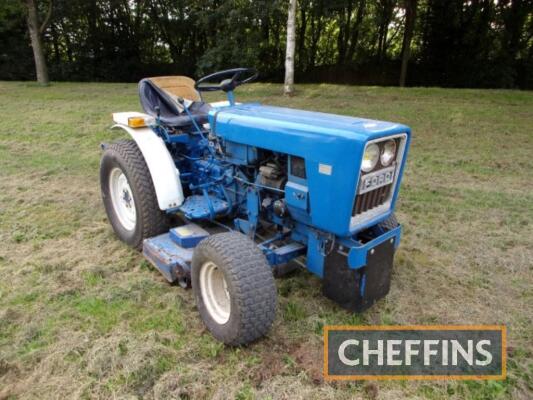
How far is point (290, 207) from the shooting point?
2473 mm

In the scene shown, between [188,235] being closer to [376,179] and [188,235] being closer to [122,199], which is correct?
[122,199]

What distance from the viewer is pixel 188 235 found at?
9.91 feet

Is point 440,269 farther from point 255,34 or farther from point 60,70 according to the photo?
point 60,70

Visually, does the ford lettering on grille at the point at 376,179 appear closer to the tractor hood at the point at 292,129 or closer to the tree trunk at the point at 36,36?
the tractor hood at the point at 292,129

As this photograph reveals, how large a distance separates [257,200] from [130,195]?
1336mm

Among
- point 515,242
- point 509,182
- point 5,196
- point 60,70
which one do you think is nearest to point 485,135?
point 509,182

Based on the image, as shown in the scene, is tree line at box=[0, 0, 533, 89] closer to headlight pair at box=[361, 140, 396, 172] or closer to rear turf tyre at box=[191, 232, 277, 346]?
headlight pair at box=[361, 140, 396, 172]

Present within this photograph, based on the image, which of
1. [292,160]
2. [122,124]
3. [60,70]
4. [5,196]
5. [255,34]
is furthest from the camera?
[60,70]

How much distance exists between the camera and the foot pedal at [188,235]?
117 inches

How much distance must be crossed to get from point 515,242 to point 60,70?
2090cm

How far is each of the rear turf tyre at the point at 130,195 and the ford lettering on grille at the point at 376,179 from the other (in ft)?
5.55

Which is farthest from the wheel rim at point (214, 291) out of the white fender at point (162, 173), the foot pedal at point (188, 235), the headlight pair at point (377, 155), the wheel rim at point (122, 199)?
the wheel rim at point (122, 199)

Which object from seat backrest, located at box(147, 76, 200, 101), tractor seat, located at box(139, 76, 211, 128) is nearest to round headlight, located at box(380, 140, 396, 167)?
tractor seat, located at box(139, 76, 211, 128)

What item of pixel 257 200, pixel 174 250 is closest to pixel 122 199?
pixel 174 250
